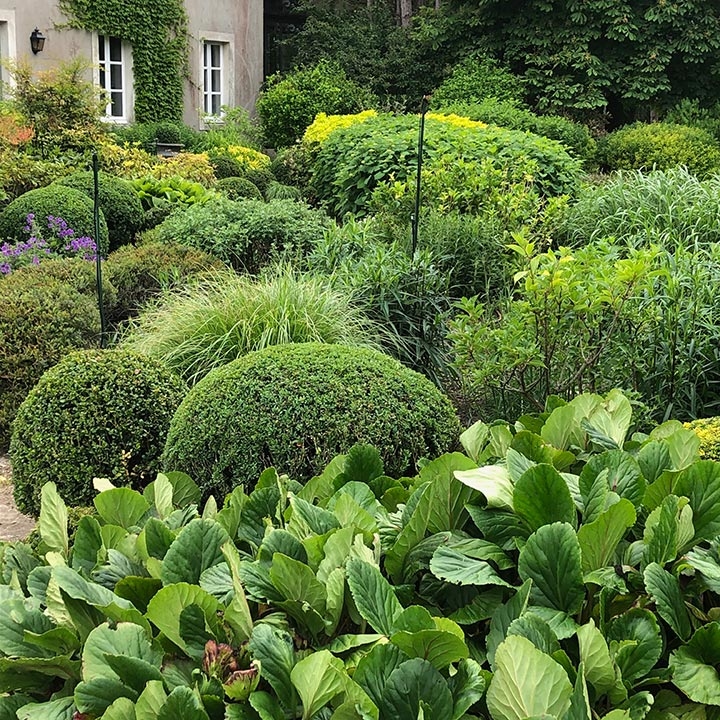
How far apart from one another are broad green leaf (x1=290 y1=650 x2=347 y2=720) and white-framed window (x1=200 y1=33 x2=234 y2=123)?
1878 centimetres

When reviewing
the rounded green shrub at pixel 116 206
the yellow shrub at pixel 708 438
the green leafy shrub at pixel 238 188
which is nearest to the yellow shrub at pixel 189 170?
the green leafy shrub at pixel 238 188

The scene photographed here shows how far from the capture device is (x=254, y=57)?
20.0 m

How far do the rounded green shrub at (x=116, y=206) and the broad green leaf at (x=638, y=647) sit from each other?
29.4 feet

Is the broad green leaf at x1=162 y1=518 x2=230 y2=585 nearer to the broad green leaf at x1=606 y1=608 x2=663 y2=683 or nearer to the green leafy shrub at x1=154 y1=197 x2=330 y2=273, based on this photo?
the broad green leaf at x1=606 y1=608 x2=663 y2=683

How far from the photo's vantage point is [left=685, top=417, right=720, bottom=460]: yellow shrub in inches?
142

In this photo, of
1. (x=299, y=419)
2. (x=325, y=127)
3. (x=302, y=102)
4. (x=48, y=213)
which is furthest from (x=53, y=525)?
(x=302, y=102)

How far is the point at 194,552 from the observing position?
1454 millimetres

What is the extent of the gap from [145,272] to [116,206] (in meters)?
3.16

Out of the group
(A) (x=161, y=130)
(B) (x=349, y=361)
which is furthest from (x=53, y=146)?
(B) (x=349, y=361)

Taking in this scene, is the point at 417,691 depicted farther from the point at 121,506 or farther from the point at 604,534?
the point at 121,506

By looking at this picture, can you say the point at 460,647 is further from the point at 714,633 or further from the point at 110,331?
the point at 110,331

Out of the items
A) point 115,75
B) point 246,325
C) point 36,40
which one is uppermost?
point 36,40

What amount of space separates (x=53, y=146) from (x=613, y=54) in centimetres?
1112

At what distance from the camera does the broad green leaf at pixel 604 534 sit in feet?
4.47
